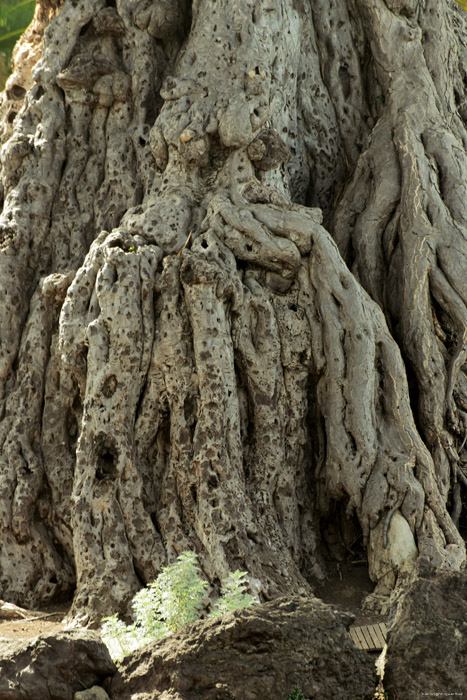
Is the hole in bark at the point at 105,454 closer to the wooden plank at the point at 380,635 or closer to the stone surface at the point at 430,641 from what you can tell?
the wooden plank at the point at 380,635

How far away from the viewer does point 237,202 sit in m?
7.17

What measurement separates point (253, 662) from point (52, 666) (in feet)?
3.10

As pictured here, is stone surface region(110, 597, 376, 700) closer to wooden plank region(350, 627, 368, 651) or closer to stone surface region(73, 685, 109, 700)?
stone surface region(73, 685, 109, 700)

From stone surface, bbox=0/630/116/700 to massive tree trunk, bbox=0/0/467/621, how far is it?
2011 mm

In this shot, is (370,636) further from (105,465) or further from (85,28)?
(85,28)

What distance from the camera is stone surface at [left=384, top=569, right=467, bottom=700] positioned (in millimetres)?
3635

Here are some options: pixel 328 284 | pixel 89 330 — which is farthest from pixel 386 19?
pixel 89 330

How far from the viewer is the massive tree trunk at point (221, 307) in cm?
619

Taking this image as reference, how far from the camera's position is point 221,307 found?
6520 millimetres

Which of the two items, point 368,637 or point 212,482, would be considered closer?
point 368,637

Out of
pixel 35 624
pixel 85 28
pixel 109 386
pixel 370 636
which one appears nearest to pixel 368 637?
pixel 370 636

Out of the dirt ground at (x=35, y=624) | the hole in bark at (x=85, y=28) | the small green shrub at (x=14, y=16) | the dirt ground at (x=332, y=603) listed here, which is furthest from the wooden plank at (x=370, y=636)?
the small green shrub at (x=14, y=16)

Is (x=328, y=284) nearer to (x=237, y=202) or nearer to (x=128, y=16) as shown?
(x=237, y=202)

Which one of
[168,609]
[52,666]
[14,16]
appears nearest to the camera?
[52,666]
